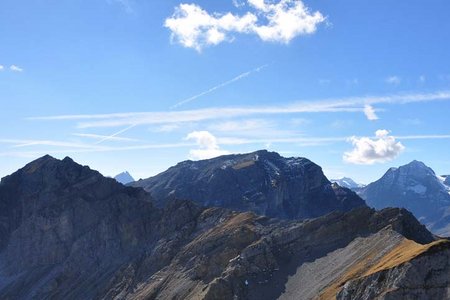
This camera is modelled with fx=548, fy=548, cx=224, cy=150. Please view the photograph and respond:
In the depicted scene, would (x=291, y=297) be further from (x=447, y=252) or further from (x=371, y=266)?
(x=447, y=252)

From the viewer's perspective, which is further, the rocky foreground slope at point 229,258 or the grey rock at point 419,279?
the rocky foreground slope at point 229,258

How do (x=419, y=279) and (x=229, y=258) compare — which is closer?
(x=419, y=279)

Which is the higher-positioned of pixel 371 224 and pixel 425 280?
→ pixel 371 224

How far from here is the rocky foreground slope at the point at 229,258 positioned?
93.1m

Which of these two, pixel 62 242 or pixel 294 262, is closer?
pixel 294 262

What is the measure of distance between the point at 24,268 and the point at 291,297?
4748 inches

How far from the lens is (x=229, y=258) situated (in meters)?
138

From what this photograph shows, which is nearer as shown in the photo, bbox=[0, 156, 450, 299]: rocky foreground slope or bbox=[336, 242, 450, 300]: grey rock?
bbox=[336, 242, 450, 300]: grey rock

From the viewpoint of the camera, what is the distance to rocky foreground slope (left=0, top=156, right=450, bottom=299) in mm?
93125

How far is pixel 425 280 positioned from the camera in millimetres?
83562

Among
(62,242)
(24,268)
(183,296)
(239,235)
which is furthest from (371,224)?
(24,268)

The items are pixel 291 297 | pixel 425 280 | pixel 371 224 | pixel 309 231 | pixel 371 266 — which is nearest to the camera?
pixel 425 280

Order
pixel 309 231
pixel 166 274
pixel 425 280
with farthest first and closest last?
1. pixel 166 274
2. pixel 309 231
3. pixel 425 280

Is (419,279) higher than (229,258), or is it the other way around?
(229,258)
